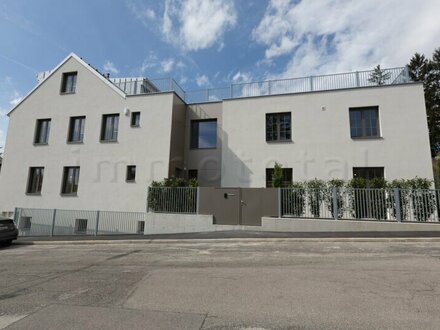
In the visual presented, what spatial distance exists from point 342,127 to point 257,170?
202 inches

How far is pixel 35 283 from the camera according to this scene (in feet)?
19.6

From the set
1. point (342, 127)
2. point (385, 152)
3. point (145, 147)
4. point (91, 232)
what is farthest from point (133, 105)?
point (385, 152)

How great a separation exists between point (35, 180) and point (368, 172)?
20789mm

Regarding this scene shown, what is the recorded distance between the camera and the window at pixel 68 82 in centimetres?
1972

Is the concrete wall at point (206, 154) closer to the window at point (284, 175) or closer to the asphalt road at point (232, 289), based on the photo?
the window at point (284, 175)

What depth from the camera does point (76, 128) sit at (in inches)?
753

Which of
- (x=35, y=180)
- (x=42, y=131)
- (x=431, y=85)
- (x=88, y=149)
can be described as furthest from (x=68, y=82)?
(x=431, y=85)

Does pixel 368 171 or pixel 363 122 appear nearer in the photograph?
pixel 368 171

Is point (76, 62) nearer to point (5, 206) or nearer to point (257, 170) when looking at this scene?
point (5, 206)

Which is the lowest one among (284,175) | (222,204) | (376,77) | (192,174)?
(222,204)

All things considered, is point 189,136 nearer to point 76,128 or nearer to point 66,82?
point 76,128

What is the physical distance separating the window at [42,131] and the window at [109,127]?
14.7ft

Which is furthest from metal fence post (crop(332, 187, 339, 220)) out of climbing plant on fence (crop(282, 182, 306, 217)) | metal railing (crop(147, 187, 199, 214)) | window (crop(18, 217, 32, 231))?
window (crop(18, 217, 32, 231))

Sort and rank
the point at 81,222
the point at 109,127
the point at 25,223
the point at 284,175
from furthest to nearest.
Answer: the point at 109,127 → the point at 25,223 → the point at 81,222 → the point at 284,175
